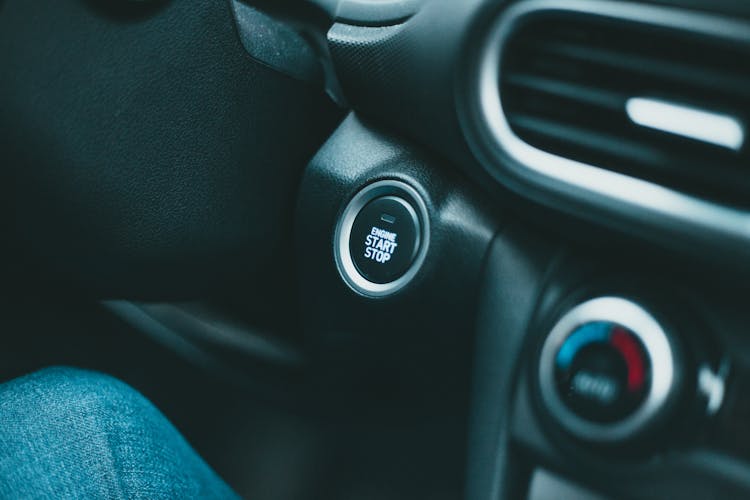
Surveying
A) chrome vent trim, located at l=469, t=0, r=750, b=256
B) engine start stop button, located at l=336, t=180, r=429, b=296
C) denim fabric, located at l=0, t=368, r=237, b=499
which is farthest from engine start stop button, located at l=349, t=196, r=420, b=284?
denim fabric, located at l=0, t=368, r=237, b=499

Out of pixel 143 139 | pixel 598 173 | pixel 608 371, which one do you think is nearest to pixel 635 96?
pixel 598 173

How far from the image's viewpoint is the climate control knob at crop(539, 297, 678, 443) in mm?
598

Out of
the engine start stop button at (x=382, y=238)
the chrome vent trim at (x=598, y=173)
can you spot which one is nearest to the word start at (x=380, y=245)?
the engine start stop button at (x=382, y=238)

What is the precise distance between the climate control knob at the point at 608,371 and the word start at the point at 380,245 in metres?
0.20

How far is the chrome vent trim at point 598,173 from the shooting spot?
57 cm

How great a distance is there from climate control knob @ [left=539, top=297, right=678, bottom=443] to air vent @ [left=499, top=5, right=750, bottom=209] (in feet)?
0.35

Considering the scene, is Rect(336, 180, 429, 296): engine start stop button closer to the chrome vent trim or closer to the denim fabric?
the chrome vent trim

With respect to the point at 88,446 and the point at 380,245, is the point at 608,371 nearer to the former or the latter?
the point at 380,245

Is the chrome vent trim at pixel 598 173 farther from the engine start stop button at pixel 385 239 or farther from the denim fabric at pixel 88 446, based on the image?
the denim fabric at pixel 88 446

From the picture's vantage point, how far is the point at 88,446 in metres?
Result: 0.77

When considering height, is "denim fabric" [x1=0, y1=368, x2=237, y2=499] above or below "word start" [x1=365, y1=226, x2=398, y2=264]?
below

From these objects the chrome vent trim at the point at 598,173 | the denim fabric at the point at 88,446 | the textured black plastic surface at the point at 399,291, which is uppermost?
the chrome vent trim at the point at 598,173

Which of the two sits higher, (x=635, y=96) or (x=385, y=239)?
(x=635, y=96)

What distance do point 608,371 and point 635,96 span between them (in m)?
0.21
